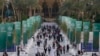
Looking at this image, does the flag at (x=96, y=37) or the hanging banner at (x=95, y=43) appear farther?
the hanging banner at (x=95, y=43)

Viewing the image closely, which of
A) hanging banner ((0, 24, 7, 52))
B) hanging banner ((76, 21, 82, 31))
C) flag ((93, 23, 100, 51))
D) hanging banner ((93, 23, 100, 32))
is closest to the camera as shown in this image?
hanging banner ((0, 24, 7, 52))

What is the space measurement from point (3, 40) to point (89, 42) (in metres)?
6.76

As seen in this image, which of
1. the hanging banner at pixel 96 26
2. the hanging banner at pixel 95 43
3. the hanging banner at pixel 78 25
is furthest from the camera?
the hanging banner at pixel 78 25

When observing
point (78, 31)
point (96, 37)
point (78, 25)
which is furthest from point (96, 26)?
point (78, 31)

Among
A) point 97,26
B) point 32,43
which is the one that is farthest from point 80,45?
point 32,43

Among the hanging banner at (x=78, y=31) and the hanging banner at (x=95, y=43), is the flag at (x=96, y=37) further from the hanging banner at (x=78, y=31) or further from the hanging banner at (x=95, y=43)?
the hanging banner at (x=78, y=31)

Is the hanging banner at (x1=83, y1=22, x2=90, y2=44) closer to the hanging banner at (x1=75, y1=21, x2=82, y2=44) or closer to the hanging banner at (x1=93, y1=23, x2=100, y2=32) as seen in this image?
the hanging banner at (x1=75, y1=21, x2=82, y2=44)

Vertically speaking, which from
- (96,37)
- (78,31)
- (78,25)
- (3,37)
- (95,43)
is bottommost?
(95,43)

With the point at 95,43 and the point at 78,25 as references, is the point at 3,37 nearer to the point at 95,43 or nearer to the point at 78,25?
the point at 78,25

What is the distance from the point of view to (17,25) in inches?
1073

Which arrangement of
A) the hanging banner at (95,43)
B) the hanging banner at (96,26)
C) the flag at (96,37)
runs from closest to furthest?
the hanging banner at (96,26), the flag at (96,37), the hanging banner at (95,43)

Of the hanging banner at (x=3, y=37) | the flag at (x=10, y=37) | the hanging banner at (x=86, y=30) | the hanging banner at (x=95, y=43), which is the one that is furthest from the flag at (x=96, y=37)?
the hanging banner at (x=3, y=37)

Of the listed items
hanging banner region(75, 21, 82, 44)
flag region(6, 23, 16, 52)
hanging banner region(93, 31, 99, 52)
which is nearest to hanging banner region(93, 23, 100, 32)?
hanging banner region(93, 31, 99, 52)

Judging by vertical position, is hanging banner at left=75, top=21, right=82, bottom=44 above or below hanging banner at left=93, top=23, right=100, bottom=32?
below
